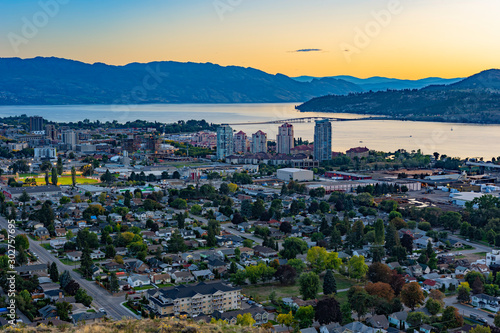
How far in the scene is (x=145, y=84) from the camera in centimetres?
7075

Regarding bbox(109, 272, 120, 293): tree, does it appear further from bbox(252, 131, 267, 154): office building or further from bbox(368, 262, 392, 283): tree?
bbox(252, 131, 267, 154): office building

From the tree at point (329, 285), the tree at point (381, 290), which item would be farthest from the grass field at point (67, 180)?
the tree at point (381, 290)

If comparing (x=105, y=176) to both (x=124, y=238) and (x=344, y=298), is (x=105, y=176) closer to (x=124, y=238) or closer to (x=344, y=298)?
(x=124, y=238)

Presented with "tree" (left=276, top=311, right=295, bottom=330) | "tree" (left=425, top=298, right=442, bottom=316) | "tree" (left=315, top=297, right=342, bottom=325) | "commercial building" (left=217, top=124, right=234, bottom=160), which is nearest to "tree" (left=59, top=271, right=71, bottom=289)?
"tree" (left=276, top=311, right=295, bottom=330)

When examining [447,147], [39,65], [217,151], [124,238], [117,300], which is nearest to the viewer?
[117,300]

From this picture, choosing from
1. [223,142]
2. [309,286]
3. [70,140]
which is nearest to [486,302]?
[309,286]

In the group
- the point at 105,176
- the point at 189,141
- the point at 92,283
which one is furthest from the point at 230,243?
the point at 189,141

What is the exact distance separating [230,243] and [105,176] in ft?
25.1

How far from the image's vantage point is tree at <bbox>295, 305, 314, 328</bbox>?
6031mm

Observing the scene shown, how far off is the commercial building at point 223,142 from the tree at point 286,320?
1615 centimetres

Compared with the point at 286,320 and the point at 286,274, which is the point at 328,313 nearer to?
the point at 286,320

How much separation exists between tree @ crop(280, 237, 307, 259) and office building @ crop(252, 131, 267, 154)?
49.3 ft

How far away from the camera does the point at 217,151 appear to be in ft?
73.8

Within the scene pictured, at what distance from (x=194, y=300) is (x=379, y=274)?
92.6 inches
